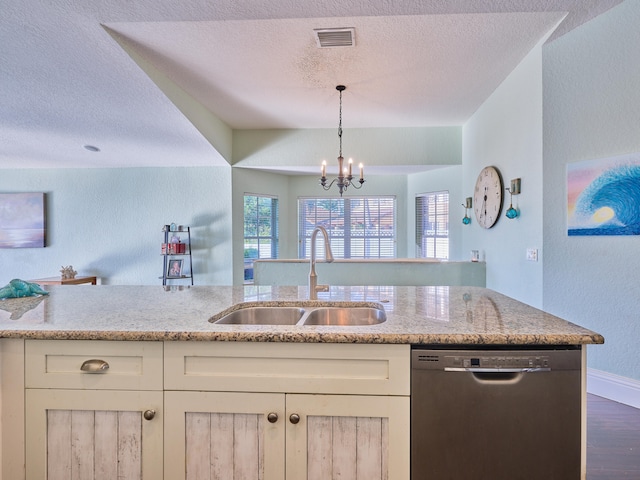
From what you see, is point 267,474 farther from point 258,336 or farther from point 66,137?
point 66,137

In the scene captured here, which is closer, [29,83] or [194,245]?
[29,83]

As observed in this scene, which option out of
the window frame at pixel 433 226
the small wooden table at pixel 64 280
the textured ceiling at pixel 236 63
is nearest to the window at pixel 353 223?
the window frame at pixel 433 226

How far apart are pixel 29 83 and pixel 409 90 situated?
3.52 m

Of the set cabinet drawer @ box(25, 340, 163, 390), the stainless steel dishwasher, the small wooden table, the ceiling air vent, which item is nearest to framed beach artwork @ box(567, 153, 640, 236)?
the stainless steel dishwasher

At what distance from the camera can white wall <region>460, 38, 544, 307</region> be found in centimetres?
272

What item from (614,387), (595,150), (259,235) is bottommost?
(614,387)

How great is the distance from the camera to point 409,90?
3.46 m

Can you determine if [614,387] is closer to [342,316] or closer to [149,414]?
[342,316]

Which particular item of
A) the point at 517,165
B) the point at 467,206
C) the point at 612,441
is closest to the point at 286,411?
the point at 612,441

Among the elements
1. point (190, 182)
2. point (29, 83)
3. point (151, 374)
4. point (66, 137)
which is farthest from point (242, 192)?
point (151, 374)

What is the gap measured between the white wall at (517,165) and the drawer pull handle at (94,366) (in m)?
2.95

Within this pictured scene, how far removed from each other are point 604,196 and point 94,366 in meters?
3.08

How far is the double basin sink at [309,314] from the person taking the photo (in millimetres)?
1567

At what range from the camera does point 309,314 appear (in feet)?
5.04
